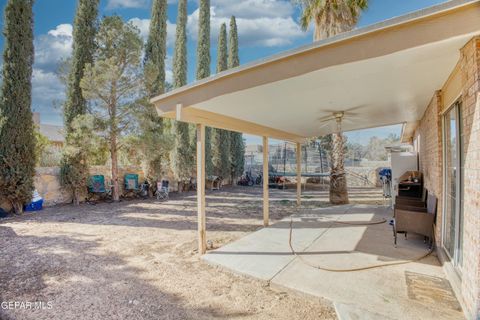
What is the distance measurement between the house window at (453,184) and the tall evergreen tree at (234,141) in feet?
46.0

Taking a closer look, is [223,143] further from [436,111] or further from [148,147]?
[436,111]

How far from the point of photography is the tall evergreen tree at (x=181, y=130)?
1303 centimetres

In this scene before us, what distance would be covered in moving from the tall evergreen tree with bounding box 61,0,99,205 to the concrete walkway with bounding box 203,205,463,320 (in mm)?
7258


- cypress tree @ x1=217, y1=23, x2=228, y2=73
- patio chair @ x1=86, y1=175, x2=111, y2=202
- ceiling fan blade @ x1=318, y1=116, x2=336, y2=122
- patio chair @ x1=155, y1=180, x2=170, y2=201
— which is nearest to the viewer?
ceiling fan blade @ x1=318, y1=116, x2=336, y2=122

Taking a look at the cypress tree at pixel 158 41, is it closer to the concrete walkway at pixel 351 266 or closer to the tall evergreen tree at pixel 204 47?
the tall evergreen tree at pixel 204 47

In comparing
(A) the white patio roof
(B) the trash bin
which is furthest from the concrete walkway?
(B) the trash bin

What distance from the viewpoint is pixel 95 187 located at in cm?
967

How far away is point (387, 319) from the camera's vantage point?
93.2 inches

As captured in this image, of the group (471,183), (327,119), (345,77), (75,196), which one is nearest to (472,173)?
(471,183)

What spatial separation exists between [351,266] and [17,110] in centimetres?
952

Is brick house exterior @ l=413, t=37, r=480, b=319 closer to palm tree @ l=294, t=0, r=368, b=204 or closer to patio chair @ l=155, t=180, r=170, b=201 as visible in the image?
palm tree @ l=294, t=0, r=368, b=204

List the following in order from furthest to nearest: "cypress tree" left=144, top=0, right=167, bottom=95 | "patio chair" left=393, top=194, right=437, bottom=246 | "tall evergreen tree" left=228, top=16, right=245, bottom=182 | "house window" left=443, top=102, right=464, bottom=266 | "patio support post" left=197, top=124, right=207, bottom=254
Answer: "tall evergreen tree" left=228, top=16, right=245, bottom=182, "cypress tree" left=144, top=0, right=167, bottom=95, "patio support post" left=197, top=124, right=207, bottom=254, "patio chair" left=393, top=194, right=437, bottom=246, "house window" left=443, top=102, right=464, bottom=266

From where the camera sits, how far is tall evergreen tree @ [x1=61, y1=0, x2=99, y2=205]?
9.17 metres

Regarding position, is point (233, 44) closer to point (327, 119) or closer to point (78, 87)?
Result: point (78, 87)
